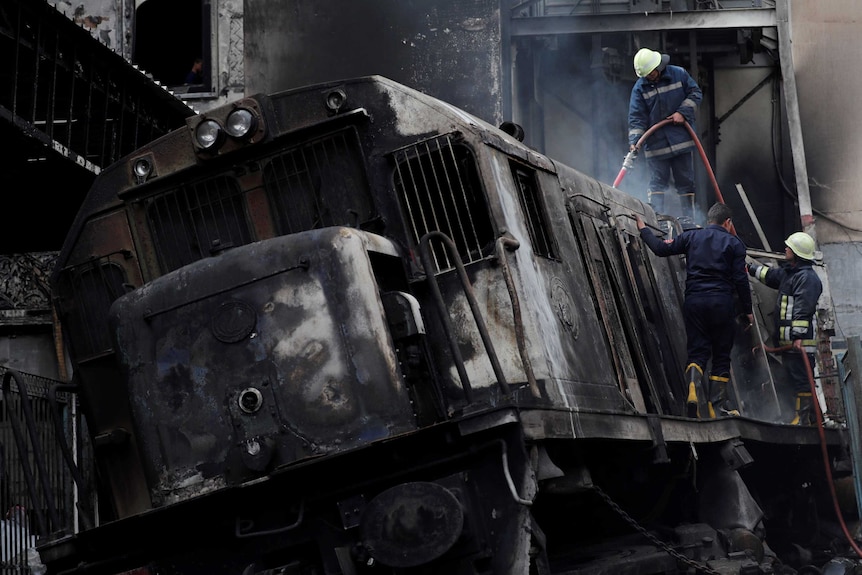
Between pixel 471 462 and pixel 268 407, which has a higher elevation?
pixel 268 407

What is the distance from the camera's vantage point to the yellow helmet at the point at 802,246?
13477 mm

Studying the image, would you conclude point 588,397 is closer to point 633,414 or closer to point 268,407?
point 633,414

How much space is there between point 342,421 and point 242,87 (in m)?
12.0

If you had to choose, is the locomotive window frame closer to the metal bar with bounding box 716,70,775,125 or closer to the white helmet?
the white helmet

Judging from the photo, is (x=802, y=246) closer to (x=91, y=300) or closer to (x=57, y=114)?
(x=57, y=114)

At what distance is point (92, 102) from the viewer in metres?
12.3

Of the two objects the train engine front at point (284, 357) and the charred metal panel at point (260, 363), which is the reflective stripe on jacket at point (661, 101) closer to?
the train engine front at point (284, 357)

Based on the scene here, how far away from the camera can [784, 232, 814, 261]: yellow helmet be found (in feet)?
44.2

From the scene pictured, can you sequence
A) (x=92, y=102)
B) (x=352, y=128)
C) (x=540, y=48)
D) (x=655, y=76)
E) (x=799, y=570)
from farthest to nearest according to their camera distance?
(x=540, y=48)
(x=655, y=76)
(x=92, y=102)
(x=799, y=570)
(x=352, y=128)

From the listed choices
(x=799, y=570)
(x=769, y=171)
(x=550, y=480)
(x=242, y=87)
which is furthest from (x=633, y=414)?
(x=769, y=171)

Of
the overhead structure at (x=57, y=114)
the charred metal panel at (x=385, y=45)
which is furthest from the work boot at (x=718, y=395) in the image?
the charred metal panel at (x=385, y=45)

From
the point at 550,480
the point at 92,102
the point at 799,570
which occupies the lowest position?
the point at 799,570

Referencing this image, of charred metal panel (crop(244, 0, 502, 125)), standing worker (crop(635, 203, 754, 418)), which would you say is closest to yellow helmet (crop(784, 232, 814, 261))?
standing worker (crop(635, 203, 754, 418))

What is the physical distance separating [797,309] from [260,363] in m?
7.85
